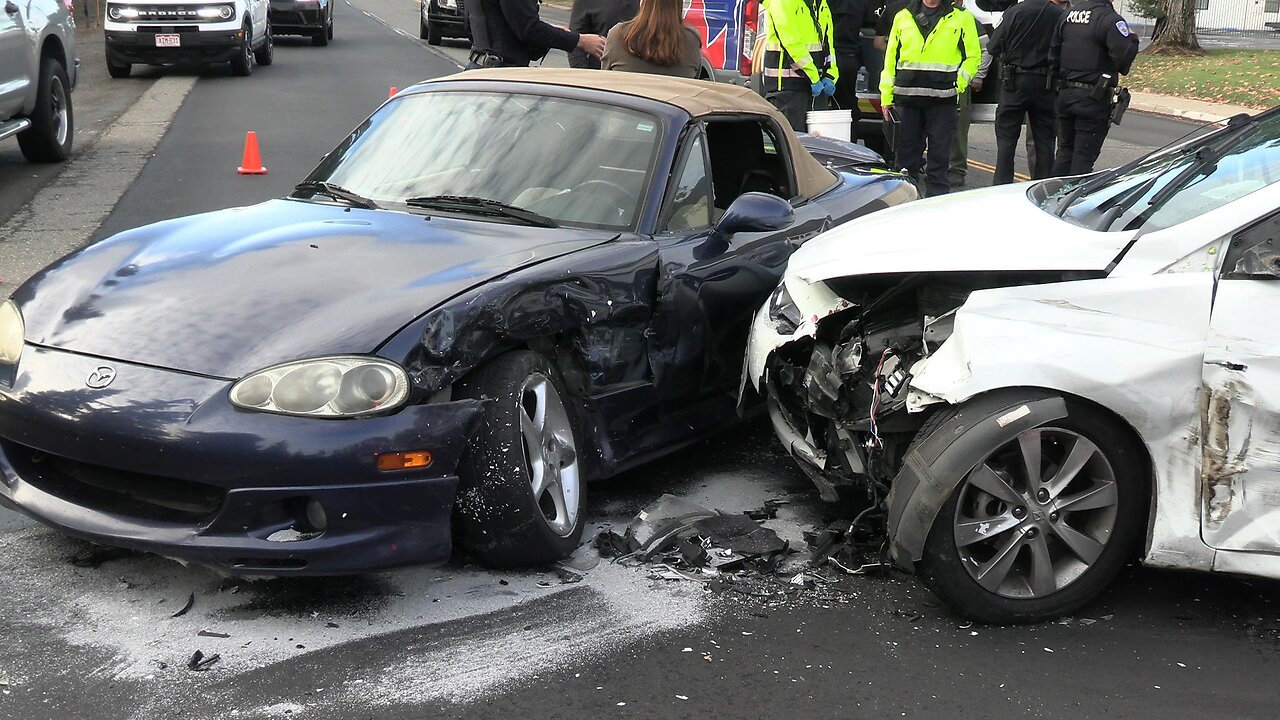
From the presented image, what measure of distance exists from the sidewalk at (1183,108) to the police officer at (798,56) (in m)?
12.3

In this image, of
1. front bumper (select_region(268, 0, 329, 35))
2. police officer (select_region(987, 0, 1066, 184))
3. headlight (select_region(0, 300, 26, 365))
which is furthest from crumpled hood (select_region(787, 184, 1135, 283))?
front bumper (select_region(268, 0, 329, 35))

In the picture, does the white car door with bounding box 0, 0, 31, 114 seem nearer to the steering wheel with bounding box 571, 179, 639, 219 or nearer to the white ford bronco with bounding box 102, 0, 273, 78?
the steering wheel with bounding box 571, 179, 639, 219

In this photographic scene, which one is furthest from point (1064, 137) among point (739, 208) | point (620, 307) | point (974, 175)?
point (620, 307)

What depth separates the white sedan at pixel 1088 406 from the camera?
3770 mm

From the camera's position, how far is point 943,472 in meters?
3.86

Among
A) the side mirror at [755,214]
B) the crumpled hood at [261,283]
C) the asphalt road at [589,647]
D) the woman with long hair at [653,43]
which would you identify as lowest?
the asphalt road at [589,647]

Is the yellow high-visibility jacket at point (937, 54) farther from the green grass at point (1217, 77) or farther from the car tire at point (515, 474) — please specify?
the green grass at point (1217, 77)

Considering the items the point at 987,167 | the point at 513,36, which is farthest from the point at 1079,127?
the point at 513,36

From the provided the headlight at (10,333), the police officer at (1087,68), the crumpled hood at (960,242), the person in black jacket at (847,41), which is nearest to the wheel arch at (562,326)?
the crumpled hood at (960,242)

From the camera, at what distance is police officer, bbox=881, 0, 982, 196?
413 inches

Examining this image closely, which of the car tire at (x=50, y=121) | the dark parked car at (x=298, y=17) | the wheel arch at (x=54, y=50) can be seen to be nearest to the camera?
the car tire at (x=50, y=121)

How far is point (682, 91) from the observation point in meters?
5.52

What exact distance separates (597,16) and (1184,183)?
239 inches

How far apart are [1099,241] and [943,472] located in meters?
0.90
